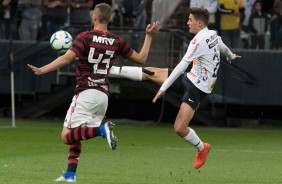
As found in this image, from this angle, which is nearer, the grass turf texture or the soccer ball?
the grass turf texture

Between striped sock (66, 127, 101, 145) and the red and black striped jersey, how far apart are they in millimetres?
528

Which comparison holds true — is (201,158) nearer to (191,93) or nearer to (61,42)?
(191,93)

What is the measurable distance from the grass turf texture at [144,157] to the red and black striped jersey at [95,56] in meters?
1.24

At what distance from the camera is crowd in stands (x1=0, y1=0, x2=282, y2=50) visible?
24.4m

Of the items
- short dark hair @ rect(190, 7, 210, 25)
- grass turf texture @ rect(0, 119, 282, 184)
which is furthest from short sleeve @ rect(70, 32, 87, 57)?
short dark hair @ rect(190, 7, 210, 25)

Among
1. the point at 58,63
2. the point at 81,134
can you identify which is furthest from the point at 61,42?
the point at 81,134

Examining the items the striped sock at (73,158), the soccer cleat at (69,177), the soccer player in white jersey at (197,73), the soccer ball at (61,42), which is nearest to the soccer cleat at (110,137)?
the striped sock at (73,158)

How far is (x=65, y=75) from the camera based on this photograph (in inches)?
1010

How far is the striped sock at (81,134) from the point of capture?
41.3 feet

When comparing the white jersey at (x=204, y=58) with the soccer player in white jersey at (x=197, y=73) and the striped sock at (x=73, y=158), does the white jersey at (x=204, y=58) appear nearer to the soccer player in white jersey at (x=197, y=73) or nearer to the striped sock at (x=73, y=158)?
the soccer player in white jersey at (x=197, y=73)

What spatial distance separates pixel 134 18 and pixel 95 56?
12.5m

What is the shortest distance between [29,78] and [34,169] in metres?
11.6

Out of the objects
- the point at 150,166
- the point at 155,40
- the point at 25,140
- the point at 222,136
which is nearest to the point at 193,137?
the point at 150,166

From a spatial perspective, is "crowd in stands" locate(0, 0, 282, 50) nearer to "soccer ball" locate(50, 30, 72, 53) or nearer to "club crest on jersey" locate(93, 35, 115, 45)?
"soccer ball" locate(50, 30, 72, 53)
